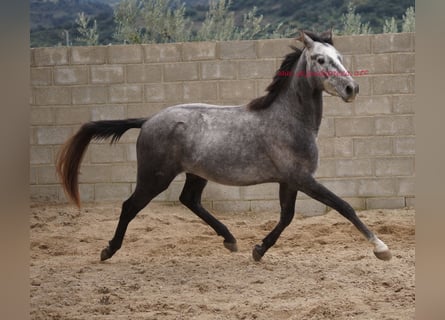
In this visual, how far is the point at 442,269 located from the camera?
1.06m

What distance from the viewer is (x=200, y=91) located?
4.32 metres

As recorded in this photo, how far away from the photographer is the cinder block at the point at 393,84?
414cm

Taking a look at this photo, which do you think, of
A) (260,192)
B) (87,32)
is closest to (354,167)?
(260,192)

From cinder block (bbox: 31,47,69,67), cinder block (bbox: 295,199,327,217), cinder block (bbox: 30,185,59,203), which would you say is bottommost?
cinder block (bbox: 295,199,327,217)

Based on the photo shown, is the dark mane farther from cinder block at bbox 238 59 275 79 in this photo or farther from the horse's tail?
cinder block at bbox 238 59 275 79

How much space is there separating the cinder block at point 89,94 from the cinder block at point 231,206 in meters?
1.06

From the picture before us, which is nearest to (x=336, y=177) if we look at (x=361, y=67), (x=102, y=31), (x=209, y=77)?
(x=361, y=67)

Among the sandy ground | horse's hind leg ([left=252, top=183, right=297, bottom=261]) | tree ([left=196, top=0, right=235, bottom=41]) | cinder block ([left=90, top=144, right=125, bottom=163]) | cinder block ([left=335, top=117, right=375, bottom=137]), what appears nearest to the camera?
the sandy ground

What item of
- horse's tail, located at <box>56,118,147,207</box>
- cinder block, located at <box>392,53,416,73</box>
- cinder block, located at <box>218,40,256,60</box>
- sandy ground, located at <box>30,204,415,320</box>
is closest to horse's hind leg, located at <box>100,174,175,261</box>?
sandy ground, located at <box>30,204,415,320</box>

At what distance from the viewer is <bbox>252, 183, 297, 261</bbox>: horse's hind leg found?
3120mm

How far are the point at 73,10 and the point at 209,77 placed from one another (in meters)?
2.37

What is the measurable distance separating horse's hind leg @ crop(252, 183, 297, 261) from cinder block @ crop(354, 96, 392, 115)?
1277mm

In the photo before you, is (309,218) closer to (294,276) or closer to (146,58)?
(294,276)

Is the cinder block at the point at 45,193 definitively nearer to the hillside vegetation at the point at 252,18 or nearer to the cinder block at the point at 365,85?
the hillside vegetation at the point at 252,18
